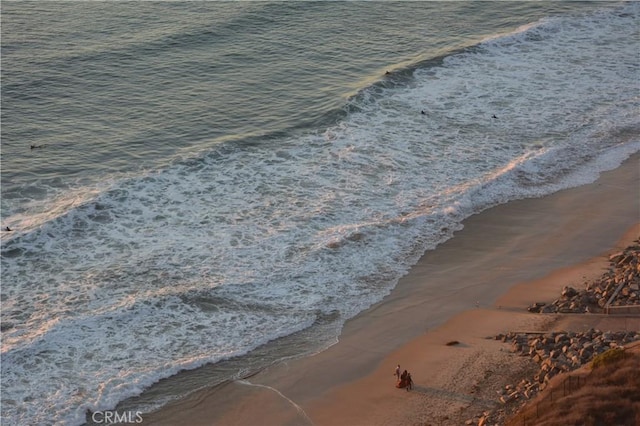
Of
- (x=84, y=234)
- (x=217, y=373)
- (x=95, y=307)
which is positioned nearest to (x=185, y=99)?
(x=84, y=234)

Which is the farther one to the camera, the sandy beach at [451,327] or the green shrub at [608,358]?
the sandy beach at [451,327]

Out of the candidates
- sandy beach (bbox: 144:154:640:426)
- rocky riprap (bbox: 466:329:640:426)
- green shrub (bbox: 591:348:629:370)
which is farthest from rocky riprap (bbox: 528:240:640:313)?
green shrub (bbox: 591:348:629:370)

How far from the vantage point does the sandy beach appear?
24.1 m

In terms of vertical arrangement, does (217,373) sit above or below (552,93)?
below

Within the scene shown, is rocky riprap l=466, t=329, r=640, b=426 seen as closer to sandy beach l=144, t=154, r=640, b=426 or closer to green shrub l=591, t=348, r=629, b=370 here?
sandy beach l=144, t=154, r=640, b=426

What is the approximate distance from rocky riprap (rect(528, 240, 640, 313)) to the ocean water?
18.4ft

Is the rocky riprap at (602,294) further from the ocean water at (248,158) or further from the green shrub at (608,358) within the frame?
the ocean water at (248,158)

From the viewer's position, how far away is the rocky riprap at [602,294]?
27422 millimetres

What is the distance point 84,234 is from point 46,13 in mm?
25276

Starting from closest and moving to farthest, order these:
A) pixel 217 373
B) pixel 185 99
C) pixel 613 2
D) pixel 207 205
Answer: pixel 217 373
pixel 207 205
pixel 185 99
pixel 613 2

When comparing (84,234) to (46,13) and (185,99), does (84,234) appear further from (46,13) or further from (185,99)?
(46,13)

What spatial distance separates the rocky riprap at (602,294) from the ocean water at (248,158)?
18.4 ft

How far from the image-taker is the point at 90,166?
37.7 meters

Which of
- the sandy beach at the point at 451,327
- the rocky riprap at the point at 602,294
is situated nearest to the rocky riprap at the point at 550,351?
the sandy beach at the point at 451,327
